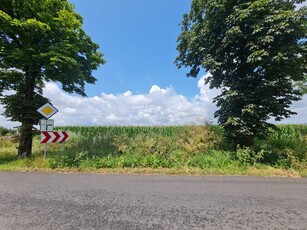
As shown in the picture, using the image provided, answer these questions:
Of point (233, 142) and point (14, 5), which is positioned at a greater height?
point (14, 5)

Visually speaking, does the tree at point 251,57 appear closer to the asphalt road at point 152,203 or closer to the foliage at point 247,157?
the foliage at point 247,157

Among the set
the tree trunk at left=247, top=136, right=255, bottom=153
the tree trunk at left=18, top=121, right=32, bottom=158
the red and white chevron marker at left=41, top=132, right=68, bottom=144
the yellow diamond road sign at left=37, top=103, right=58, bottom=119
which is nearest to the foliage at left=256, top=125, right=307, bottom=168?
the tree trunk at left=247, top=136, right=255, bottom=153

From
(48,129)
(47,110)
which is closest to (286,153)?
(48,129)

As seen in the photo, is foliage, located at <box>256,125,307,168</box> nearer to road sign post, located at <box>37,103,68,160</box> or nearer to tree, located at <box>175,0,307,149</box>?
tree, located at <box>175,0,307,149</box>

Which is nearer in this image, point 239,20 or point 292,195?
point 292,195

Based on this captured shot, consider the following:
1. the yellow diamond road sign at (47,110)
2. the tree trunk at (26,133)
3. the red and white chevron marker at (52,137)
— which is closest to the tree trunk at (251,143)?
the red and white chevron marker at (52,137)

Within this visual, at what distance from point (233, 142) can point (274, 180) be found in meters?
3.65

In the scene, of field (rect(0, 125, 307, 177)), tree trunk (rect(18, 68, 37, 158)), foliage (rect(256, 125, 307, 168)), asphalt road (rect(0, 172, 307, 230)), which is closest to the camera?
asphalt road (rect(0, 172, 307, 230))

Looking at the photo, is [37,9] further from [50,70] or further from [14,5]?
[50,70]

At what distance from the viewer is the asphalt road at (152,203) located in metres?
3.59

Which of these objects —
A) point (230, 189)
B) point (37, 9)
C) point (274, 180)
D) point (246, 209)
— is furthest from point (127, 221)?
point (37, 9)

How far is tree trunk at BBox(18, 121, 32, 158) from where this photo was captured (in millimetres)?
10742

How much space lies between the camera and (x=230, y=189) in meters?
5.71

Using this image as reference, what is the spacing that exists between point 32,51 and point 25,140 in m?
4.71
